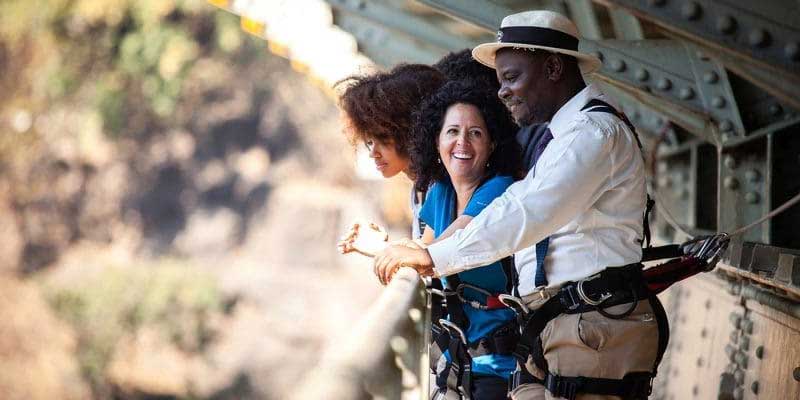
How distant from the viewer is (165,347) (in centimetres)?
2445

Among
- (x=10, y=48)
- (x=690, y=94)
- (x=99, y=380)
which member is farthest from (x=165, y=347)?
(x=690, y=94)

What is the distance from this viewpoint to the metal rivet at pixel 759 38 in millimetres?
3922

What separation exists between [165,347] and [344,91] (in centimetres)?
2170

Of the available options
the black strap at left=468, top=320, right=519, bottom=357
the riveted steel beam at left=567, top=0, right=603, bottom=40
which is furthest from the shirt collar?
the riveted steel beam at left=567, top=0, right=603, bottom=40

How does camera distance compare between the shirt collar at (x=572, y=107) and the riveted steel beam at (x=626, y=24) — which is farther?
the riveted steel beam at (x=626, y=24)

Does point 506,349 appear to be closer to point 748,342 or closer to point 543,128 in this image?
point 543,128

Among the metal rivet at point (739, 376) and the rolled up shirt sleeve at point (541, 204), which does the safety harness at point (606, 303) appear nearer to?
the rolled up shirt sleeve at point (541, 204)

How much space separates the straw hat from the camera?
288cm

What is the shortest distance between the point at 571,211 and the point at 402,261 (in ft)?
1.37

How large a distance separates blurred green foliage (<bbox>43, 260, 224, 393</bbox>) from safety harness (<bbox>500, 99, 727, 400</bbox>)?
73.1ft

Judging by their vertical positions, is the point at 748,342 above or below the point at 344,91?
below

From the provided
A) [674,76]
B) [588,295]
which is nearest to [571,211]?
[588,295]


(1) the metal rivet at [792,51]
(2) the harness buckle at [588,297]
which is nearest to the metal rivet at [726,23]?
(1) the metal rivet at [792,51]

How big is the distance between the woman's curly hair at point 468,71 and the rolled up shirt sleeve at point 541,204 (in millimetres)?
622
